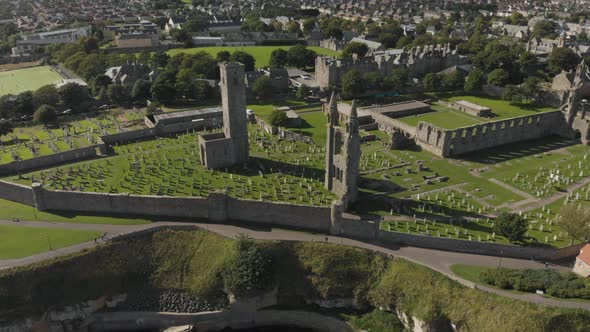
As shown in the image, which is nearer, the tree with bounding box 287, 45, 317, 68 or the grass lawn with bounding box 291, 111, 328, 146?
the grass lawn with bounding box 291, 111, 328, 146

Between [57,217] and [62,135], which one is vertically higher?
[62,135]

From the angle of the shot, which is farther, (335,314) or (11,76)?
(11,76)

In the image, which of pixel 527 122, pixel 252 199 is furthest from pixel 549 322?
pixel 527 122

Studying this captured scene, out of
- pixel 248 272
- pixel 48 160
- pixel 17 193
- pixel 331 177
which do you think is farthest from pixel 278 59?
pixel 248 272

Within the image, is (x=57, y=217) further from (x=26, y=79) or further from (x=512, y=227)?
(x=26, y=79)

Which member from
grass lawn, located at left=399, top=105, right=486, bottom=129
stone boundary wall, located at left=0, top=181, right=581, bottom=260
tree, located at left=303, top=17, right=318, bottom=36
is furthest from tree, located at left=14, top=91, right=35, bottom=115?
tree, located at left=303, top=17, right=318, bottom=36

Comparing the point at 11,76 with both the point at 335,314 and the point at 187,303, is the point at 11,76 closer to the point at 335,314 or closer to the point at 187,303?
the point at 187,303

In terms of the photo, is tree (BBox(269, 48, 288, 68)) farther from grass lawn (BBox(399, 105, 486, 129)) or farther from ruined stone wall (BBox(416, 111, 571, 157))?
ruined stone wall (BBox(416, 111, 571, 157))
